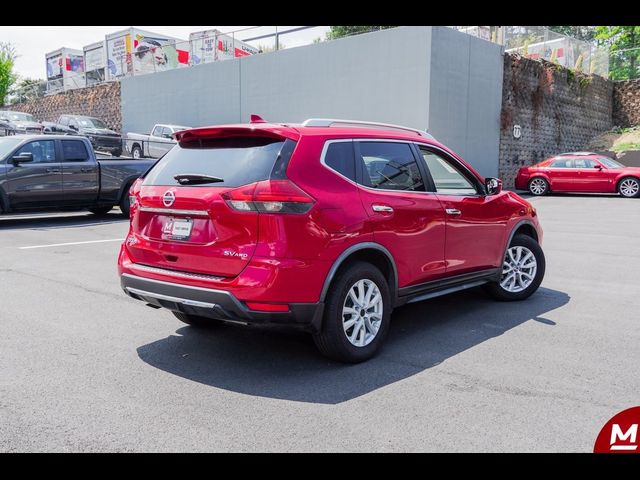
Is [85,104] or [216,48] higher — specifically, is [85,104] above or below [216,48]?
below

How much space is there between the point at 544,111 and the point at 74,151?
19361 millimetres

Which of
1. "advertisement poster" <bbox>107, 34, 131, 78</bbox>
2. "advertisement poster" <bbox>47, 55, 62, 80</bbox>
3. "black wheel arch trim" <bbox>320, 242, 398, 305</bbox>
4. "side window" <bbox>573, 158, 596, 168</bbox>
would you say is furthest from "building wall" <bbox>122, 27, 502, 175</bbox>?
"advertisement poster" <bbox>47, 55, 62, 80</bbox>

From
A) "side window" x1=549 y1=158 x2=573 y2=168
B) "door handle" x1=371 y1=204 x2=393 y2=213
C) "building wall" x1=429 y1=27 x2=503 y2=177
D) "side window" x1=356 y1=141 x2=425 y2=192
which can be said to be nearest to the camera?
"door handle" x1=371 y1=204 x2=393 y2=213

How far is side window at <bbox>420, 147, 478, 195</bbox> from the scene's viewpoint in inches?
220

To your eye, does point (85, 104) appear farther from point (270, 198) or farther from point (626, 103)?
point (270, 198)

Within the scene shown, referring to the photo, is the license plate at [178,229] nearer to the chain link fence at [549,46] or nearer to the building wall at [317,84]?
the building wall at [317,84]

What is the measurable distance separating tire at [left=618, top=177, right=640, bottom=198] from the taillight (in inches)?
769

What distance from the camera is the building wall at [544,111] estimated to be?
23531mm

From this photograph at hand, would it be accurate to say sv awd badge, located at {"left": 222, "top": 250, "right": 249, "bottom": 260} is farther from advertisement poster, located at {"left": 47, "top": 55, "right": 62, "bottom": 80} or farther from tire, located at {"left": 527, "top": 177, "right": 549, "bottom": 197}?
advertisement poster, located at {"left": 47, "top": 55, "right": 62, "bottom": 80}

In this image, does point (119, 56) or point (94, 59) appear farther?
point (94, 59)

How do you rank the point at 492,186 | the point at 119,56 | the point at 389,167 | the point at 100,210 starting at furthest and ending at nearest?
the point at 119,56, the point at 100,210, the point at 492,186, the point at 389,167

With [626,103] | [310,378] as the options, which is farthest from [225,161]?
[626,103]

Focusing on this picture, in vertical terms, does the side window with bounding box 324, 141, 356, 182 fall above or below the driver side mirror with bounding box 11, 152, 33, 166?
above

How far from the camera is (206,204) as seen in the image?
14.2ft
